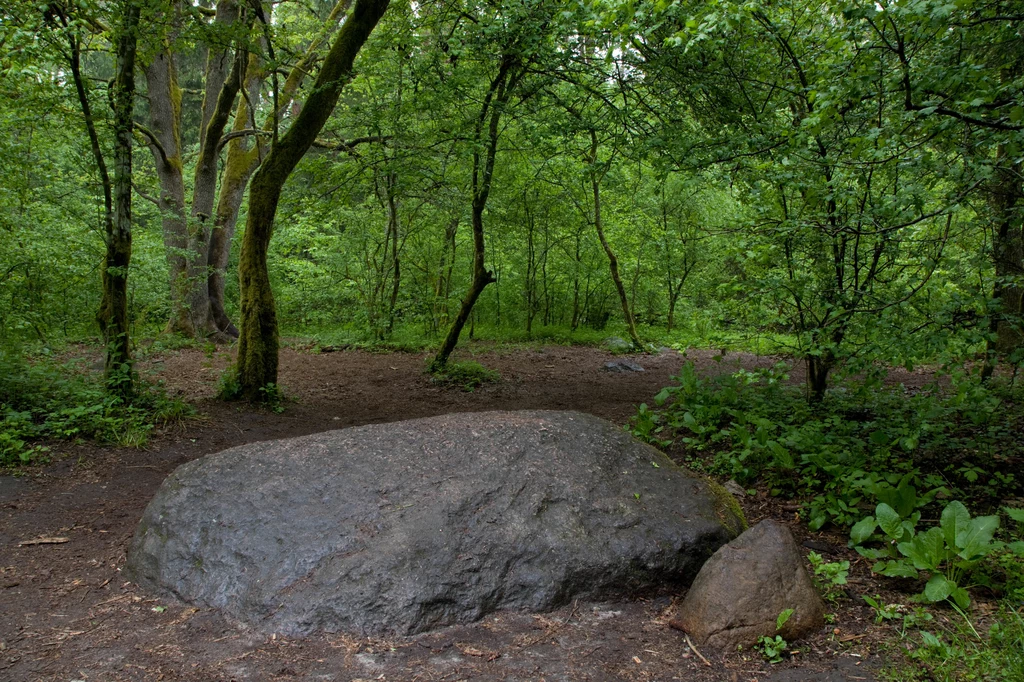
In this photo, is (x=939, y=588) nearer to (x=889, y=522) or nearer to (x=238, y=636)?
(x=889, y=522)

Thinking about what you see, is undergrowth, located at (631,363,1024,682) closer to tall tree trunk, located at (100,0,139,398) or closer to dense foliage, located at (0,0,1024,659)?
dense foliage, located at (0,0,1024,659)

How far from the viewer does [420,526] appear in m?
3.28

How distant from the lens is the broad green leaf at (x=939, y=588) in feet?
9.36

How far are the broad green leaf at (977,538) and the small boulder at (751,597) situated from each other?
743 millimetres

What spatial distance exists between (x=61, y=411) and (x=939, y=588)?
6747mm

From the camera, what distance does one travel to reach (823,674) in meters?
2.59

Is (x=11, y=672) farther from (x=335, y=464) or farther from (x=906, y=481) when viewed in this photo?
(x=906, y=481)

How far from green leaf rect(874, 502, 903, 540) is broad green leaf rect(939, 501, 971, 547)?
240 mm

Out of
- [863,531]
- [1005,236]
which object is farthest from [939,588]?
[1005,236]

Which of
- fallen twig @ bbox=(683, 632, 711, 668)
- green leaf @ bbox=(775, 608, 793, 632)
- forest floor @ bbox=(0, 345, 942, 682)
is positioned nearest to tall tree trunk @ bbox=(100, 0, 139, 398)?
forest floor @ bbox=(0, 345, 942, 682)

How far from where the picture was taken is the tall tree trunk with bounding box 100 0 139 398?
5785mm

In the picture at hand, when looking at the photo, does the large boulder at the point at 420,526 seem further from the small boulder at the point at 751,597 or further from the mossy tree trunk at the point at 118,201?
the mossy tree trunk at the point at 118,201

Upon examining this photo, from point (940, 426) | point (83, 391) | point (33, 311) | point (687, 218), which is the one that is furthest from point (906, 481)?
point (687, 218)

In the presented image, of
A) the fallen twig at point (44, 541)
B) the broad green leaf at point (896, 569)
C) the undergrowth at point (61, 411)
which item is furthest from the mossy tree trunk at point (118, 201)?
the broad green leaf at point (896, 569)
